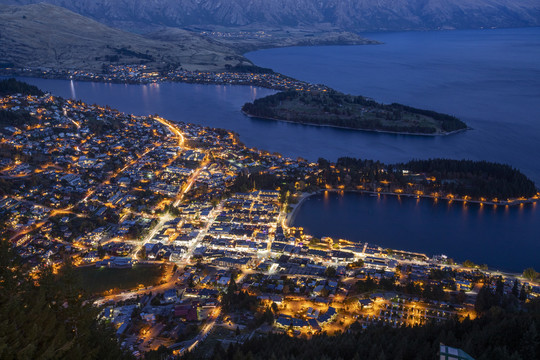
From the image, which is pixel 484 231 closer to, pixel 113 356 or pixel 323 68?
pixel 113 356

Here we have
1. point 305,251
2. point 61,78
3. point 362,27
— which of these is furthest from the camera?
point 362,27

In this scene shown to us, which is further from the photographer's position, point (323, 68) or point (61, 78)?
point (323, 68)

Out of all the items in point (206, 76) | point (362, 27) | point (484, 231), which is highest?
point (362, 27)

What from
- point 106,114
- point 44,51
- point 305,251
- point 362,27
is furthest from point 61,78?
point 362,27

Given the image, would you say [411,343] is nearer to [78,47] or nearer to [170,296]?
[170,296]

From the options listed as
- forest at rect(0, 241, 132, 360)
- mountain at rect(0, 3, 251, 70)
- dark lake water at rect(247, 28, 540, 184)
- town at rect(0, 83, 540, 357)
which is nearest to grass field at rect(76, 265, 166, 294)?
town at rect(0, 83, 540, 357)

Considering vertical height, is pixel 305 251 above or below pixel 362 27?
below

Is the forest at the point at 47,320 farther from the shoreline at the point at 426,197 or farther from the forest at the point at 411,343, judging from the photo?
the shoreline at the point at 426,197

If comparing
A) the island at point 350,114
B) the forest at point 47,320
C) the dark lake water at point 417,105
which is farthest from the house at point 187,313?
the island at point 350,114
